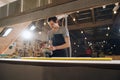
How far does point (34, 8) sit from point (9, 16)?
977 mm

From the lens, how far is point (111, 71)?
3.84ft

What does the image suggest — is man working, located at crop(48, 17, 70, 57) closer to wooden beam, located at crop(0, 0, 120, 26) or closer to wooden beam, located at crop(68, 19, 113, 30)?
wooden beam, located at crop(0, 0, 120, 26)

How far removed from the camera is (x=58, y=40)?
2.63 m

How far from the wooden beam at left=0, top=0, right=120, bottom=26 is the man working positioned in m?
0.17

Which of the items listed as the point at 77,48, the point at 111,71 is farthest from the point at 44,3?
the point at 77,48

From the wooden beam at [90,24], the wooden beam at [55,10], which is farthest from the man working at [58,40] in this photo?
the wooden beam at [90,24]

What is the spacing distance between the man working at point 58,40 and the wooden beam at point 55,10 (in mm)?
174

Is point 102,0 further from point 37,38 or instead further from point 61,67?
point 37,38

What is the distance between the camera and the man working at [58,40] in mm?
2449

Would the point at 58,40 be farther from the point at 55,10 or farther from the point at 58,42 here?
the point at 55,10

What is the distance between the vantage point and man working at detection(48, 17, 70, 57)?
2449mm

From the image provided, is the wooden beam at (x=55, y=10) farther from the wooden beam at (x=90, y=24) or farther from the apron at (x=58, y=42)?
the wooden beam at (x=90, y=24)

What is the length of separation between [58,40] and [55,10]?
55 centimetres

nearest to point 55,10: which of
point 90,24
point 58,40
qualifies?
point 58,40
